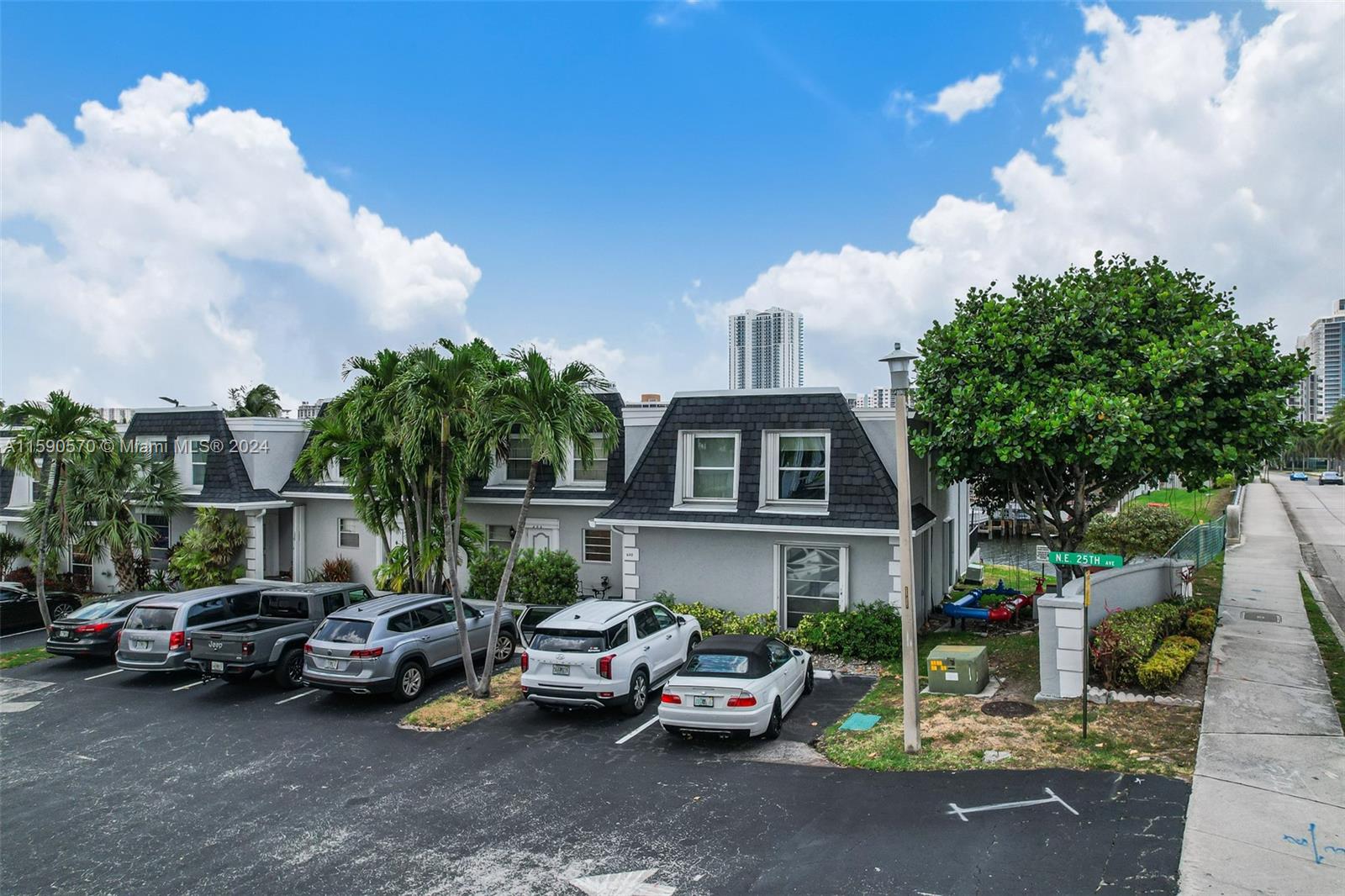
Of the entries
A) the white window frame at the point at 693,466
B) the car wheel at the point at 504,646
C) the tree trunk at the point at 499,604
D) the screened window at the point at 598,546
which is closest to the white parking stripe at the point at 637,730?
the tree trunk at the point at 499,604

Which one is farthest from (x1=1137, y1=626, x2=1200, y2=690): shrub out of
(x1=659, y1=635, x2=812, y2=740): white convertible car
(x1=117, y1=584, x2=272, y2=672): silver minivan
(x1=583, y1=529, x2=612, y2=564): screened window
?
(x1=117, y1=584, x2=272, y2=672): silver minivan

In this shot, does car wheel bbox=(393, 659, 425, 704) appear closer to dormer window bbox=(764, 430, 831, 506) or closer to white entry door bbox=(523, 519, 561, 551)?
white entry door bbox=(523, 519, 561, 551)

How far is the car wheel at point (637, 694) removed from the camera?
1323cm

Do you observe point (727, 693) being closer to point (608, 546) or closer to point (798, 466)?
point (798, 466)

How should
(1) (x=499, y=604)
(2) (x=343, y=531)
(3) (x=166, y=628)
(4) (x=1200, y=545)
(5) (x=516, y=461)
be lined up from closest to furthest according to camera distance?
(1) (x=499, y=604) < (3) (x=166, y=628) < (5) (x=516, y=461) < (4) (x=1200, y=545) < (2) (x=343, y=531)

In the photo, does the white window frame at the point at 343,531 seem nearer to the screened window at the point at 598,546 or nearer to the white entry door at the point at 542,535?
the white entry door at the point at 542,535

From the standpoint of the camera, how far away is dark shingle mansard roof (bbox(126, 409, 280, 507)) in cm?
2395

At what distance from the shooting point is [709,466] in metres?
18.7

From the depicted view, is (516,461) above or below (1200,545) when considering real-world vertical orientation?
above

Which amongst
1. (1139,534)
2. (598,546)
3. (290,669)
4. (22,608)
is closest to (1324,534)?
(1139,534)

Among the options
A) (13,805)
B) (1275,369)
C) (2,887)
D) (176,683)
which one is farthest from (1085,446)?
(176,683)

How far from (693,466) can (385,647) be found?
7.83 metres

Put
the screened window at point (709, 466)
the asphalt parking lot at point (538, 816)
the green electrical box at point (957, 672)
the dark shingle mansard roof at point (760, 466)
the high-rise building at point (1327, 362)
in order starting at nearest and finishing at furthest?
the asphalt parking lot at point (538, 816) → the green electrical box at point (957, 672) → the dark shingle mansard roof at point (760, 466) → the screened window at point (709, 466) → the high-rise building at point (1327, 362)

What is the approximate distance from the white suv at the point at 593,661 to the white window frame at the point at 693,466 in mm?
4675
